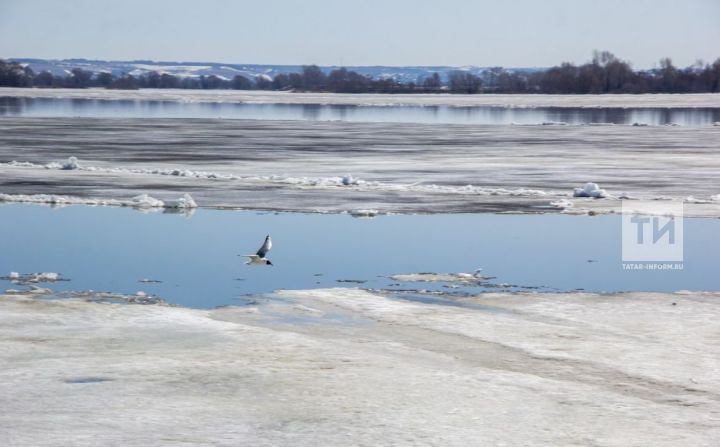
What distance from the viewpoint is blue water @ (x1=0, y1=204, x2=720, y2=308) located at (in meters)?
10.3

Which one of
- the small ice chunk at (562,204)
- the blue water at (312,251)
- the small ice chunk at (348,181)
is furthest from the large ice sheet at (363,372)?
the small ice chunk at (348,181)

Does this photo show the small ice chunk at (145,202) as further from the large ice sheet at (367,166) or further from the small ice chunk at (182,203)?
the large ice sheet at (367,166)

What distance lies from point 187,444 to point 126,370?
1563mm

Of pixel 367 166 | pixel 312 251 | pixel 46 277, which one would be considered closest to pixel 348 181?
pixel 367 166

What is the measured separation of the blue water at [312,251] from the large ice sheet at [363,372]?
902 millimetres

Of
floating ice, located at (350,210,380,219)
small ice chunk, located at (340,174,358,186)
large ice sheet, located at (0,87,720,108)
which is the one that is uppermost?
large ice sheet, located at (0,87,720,108)

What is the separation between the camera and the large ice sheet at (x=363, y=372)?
566cm

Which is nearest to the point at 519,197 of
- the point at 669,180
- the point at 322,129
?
the point at 669,180

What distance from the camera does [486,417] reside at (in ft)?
19.5

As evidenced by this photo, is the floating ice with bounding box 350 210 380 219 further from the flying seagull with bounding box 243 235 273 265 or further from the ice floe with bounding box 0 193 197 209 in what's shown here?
the flying seagull with bounding box 243 235 273 265

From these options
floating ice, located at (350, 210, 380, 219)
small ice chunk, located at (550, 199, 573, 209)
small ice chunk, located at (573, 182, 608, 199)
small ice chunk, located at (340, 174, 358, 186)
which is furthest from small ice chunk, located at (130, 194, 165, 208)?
small ice chunk, located at (573, 182, 608, 199)

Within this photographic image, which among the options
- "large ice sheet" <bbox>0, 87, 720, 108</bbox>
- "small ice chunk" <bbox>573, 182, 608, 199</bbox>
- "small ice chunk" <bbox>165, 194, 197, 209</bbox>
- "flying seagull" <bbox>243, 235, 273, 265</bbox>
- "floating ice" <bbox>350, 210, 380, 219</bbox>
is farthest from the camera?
"large ice sheet" <bbox>0, 87, 720, 108</bbox>

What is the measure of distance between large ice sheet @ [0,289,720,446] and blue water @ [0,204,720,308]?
0.90 meters

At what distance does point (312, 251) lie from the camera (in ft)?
39.5
